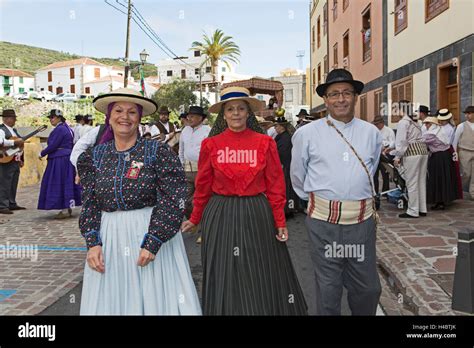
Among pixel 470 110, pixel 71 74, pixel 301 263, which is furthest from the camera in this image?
pixel 71 74

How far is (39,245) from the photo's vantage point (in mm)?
7078

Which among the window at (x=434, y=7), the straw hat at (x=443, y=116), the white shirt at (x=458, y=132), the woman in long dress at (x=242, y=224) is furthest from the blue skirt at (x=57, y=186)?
the window at (x=434, y=7)

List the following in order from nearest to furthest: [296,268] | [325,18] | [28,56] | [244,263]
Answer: [244,263] → [296,268] → [325,18] → [28,56]

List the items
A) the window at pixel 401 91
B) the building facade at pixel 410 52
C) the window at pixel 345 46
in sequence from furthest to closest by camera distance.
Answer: the window at pixel 345 46 < the window at pixel 401 91 < the building facade at pixel 410 52

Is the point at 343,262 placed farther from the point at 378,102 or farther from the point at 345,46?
the point at 345,46

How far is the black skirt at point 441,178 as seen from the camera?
352 inches

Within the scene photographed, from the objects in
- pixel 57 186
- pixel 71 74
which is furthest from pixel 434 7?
pixel 71 74

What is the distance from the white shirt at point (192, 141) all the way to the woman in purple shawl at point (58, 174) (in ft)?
8.65

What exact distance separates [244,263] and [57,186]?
6.58m

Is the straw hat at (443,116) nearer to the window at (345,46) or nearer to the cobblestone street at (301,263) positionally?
the cobblestone street at (301,263)

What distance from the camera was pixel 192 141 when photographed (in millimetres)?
7516

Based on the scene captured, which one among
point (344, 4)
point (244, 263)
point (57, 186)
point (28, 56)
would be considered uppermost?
point (28, 56)

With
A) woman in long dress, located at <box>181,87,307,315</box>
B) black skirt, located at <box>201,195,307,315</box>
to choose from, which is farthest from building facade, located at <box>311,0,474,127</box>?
black skirt, located at <box>201,195,307,315</box>
